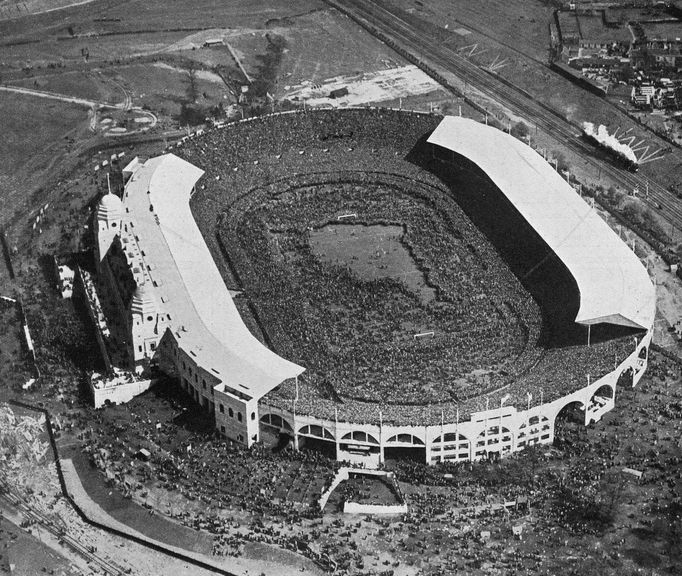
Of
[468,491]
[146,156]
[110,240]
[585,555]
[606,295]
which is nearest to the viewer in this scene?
[585,555]

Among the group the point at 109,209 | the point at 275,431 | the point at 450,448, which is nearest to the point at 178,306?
the point at 275,431

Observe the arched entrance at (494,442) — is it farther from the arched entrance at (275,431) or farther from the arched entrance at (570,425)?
the arched entrance at (275,431)

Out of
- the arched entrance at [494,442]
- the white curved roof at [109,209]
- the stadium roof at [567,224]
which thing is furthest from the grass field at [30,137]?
the arched entrance at [494,442]

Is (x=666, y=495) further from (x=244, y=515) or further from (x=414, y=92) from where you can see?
(x=414, y=92)

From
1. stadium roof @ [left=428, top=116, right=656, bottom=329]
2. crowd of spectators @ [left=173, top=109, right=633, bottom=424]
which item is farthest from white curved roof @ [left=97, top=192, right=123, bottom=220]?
stadium roof @ [left=428, top=116, right=656, bottom=329]

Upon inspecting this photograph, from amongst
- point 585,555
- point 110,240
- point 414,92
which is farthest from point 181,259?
point 414,92

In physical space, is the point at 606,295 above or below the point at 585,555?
above
